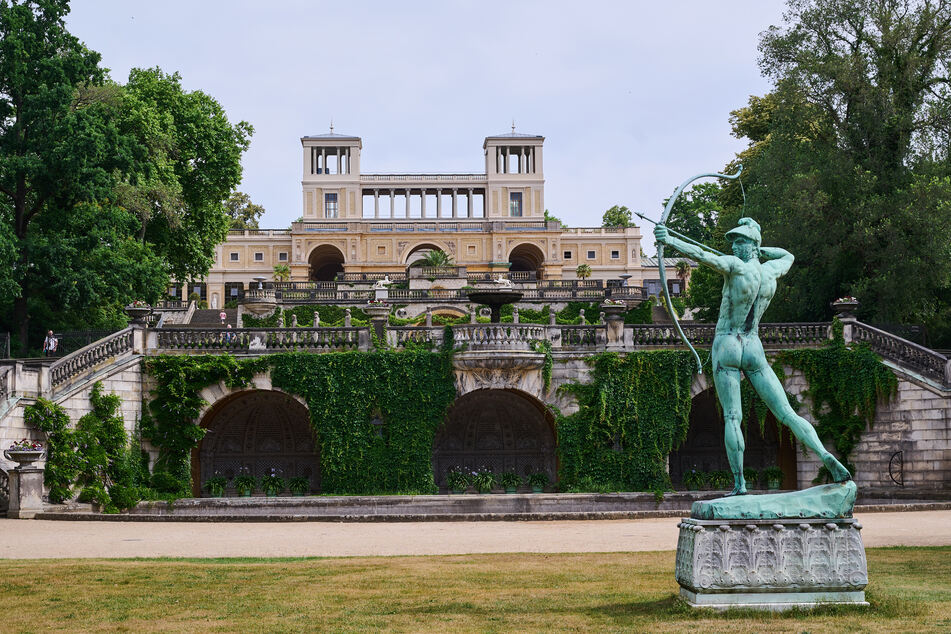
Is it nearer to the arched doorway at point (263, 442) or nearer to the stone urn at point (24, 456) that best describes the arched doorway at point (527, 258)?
the arched doorway at point (263, 442)

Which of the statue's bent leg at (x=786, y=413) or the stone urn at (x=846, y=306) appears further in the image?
the stone urn at (x=846, y=306)

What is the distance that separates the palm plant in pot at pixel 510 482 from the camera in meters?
29.9

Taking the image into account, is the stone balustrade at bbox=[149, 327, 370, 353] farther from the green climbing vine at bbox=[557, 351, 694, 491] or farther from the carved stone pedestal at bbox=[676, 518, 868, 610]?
the carved stone pedestal at bbox=[676, 518, 868, 610]

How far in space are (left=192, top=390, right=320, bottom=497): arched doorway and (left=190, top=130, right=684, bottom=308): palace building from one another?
47.0 metres

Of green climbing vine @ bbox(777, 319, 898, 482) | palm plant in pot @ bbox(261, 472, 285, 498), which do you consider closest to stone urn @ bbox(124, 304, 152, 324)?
palm plant in pot @ bbox(261, 472, 285, 498)

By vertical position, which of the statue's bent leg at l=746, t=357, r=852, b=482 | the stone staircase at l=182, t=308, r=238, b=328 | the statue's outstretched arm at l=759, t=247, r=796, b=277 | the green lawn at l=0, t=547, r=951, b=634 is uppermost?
the stone staircase at l=182, t=308, r=238, b=328

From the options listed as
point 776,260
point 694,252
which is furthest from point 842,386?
point 694,252

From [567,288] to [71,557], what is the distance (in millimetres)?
40472

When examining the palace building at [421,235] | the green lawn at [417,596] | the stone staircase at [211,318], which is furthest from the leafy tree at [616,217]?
the green lawn at [417,596]

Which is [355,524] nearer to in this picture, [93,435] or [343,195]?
[93,435]

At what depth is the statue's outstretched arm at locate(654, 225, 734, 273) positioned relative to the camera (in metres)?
11.2

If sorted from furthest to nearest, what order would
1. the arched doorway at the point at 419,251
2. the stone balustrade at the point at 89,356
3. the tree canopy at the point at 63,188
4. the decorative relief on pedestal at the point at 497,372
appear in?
1. the arched doorway at the point at 419,251
2. the tree canopy at the point at 63,188
3. the decorative relief on pedestal at the point at 497,372
4. the stone balustrade at the point at 89,356

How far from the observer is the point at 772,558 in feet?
33.9

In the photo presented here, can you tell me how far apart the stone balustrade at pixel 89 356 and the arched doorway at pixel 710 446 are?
1594 centimetres
